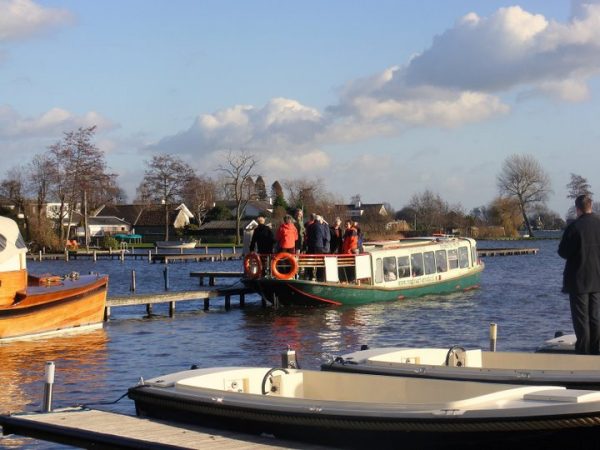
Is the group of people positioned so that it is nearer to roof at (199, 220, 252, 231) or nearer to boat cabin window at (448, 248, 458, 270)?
boat cabin window at (448, 248, 458, 270)

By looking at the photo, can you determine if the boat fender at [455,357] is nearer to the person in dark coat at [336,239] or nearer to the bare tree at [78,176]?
the person in dark coat at [336,239]

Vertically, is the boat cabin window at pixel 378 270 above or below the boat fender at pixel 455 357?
above

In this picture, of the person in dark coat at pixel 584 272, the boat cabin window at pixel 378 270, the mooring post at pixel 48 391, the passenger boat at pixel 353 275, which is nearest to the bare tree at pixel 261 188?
the passenger boat at pixel 353 275

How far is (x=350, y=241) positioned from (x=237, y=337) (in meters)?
7.96

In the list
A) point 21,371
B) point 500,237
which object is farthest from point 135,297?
point 500,237

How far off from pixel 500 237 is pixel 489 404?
4597 inches

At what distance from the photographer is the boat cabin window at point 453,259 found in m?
35.1

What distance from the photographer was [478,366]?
11680mm

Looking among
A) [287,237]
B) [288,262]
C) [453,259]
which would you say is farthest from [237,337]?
[453,259]

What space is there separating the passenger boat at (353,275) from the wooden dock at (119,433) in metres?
18.5

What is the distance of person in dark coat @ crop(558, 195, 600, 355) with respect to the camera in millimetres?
12023

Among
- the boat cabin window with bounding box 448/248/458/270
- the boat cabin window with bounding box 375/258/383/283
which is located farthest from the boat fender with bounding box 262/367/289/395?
the boat cabin window with bounding box 448/248/458/270

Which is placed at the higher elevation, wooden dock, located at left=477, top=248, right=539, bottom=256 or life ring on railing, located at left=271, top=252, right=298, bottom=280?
life ring on railing, located at left=271, top=252, right=298, bottom=280

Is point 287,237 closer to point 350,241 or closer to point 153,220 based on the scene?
point 350,241
